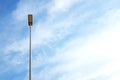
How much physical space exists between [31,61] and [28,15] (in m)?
4.06

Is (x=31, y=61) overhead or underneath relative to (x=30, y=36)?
underneath

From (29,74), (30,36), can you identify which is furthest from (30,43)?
(29,74)

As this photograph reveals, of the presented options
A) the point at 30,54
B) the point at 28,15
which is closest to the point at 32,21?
the point at 28,15

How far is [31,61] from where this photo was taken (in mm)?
29406

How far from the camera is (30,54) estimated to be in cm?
2992

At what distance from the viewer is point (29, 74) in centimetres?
2847

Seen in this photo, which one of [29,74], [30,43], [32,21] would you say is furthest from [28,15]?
[29,74]

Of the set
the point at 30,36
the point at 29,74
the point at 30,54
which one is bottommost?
the point at 29,74

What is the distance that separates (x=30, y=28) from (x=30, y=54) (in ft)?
8.39

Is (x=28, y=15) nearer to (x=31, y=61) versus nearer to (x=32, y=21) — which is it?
(x=32, y=21)

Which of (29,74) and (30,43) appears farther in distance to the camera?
(30,43)

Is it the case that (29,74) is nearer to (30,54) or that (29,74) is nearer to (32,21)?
(30,54)

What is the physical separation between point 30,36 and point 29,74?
4.12 meters

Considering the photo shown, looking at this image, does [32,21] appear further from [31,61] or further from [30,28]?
[31,61]
